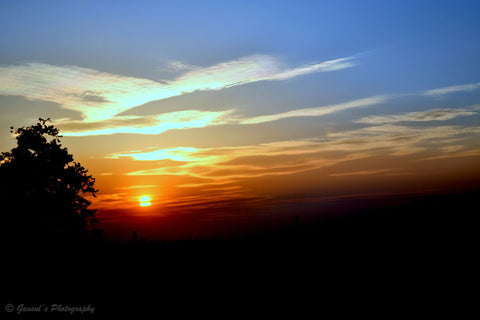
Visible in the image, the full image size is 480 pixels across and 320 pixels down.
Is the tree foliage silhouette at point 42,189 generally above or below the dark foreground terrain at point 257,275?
above

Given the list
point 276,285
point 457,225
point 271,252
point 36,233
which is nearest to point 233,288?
point 276,285

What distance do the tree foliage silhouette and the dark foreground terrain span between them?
2.75 metres

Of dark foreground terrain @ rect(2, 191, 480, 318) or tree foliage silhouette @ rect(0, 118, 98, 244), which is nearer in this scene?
dark foreground terrain @ rect(2, 191, 480, 318)

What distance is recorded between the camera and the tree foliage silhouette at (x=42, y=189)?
113 feet

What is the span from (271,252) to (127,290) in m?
12.3

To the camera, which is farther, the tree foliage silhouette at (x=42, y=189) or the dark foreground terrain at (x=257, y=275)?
the tree foliage silhouette at (x=42, y=189)

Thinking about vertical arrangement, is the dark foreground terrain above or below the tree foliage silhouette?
below

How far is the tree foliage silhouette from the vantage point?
34.4 meters

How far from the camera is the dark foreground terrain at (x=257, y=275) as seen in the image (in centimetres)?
1854

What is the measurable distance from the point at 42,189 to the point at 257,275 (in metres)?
24.0

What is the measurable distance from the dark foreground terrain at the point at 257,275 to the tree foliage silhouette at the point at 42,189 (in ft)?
9.04

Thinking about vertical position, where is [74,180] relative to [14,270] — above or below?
above

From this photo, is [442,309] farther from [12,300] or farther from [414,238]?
[12,300]

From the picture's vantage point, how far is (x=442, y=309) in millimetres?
16656
